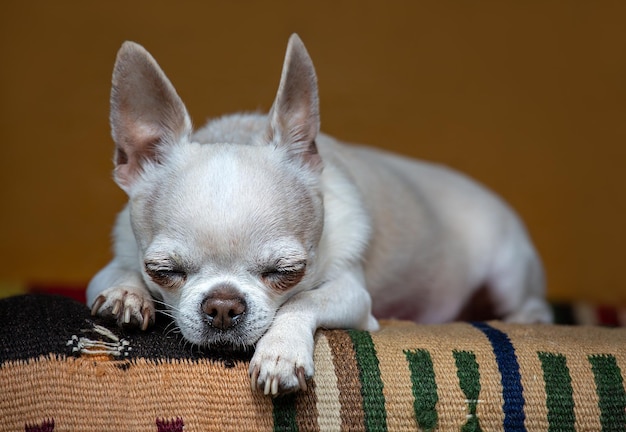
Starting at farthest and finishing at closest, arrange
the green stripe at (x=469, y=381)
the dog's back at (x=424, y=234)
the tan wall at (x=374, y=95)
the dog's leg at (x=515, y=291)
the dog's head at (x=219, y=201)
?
1. the tan wall at (x=374, y=95)
2. the dog's leg at (x=515, y=291)
3. the dog's back at (x=424, y=234)
4. the dog's head at (x=219, y=201)
5. the green stripe at (x=469, y=381)

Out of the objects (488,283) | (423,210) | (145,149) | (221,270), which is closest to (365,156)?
(423,210)

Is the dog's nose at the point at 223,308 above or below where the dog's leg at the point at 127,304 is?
above

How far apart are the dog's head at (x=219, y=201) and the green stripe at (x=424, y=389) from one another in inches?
14.8

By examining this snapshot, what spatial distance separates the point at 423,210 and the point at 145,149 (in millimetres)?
1211

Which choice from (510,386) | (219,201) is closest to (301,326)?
(219,201)

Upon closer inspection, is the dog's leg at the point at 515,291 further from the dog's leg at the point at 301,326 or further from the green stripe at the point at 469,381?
the green stripe at the point at 469,381

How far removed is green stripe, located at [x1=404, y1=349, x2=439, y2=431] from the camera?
70.6 inches

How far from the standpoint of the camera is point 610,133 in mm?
4633

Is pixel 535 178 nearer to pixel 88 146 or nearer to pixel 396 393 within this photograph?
pixel 88 146

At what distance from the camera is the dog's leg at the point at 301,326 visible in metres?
1.73

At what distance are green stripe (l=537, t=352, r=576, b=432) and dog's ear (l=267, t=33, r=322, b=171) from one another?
2.81 feet

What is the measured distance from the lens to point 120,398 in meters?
1.73

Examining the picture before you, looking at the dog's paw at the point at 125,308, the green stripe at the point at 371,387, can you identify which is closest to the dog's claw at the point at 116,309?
the dog's paw at the point at 125,308

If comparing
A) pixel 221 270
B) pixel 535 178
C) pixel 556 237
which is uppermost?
pixel 221 270
